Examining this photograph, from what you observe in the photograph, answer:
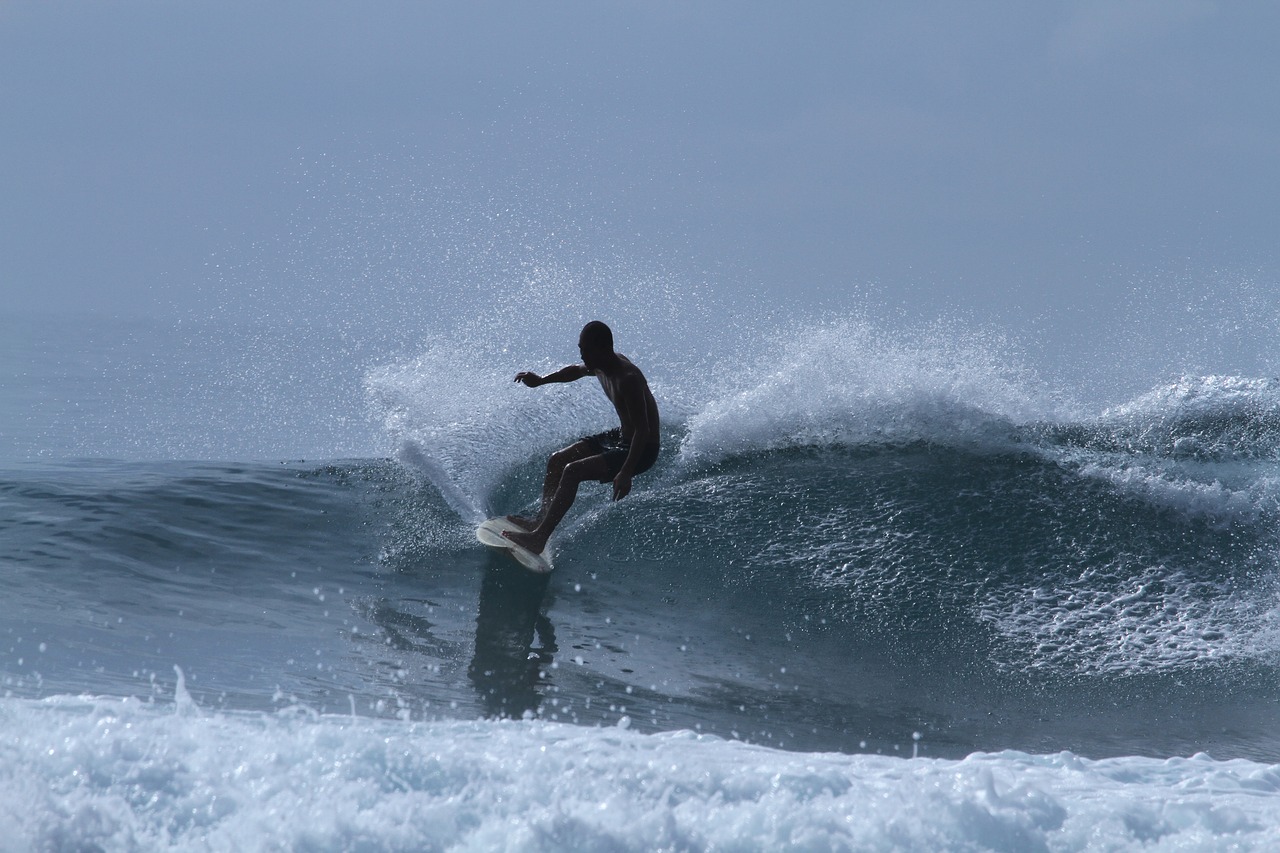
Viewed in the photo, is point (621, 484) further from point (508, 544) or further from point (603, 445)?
point (508, 544)

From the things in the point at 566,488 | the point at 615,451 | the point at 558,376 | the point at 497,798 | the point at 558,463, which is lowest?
the point at 497,798

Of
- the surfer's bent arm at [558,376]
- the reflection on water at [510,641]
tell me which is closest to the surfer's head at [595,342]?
the surfer's bent arm at [558,376]

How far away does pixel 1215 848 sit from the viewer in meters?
3.02

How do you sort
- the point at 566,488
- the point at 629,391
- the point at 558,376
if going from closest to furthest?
the point at 629,391 < the point at 566,488 < the point at 558,376

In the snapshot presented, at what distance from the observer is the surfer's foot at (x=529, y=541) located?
666cm

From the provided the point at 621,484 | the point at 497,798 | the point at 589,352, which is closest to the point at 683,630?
the point at 621,484

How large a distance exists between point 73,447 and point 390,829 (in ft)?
40.2

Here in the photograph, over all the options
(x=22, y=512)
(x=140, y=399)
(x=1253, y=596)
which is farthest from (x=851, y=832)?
(x=140, y=399)

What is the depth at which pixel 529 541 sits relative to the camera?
668 centimetres

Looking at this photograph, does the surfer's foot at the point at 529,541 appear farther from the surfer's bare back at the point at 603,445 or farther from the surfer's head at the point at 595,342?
the surfer's head at the point at 595,342

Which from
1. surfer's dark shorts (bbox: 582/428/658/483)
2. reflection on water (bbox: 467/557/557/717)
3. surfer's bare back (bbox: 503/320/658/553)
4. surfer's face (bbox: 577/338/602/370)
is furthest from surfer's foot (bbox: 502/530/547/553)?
Answer: surfer's face (bbox: 577/338/602/370)

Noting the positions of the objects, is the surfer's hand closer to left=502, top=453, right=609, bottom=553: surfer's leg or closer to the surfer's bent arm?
left=502, top=453, right=609, bottom=553: surfer's leg

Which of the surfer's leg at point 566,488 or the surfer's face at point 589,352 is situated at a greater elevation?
the surfer's face at point 589,352

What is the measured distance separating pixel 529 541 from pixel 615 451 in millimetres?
838
